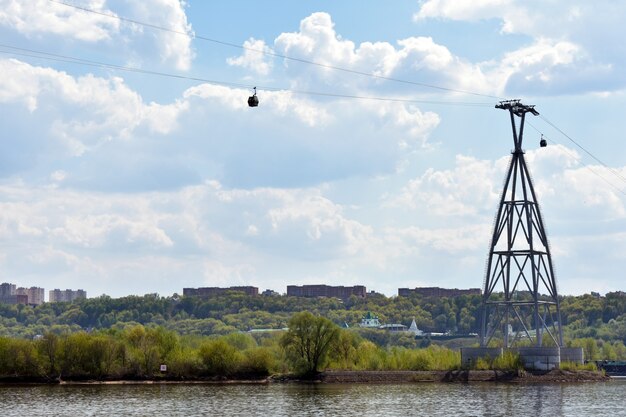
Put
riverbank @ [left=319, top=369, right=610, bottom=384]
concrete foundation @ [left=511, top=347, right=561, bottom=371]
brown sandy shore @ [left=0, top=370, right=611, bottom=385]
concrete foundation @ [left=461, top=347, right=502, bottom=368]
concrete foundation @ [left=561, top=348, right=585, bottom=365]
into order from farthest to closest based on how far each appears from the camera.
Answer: concrete foundation @ [left=561, top=348, right=585, bottom=365], concrete foundation @ [left=461, top=347, right=502, bottom=368], concrete foundation @ [left=511, top=347, right=561, bottom=371], riverbank @ [left=319, top=369, right=610, bottom=384], brown sandy shore @ [left=0, top=370, right=611, bottom=385]

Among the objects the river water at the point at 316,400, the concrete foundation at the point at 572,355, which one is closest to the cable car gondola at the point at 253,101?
the river water at the point at 316,400

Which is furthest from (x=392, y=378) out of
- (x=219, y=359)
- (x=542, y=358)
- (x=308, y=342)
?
(x=219, y=359)

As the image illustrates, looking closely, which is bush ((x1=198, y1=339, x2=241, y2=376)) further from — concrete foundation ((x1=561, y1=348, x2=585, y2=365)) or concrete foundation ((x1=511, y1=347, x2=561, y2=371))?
concrete foundation ((x1=561, y1=348, x2=585, y2=365))

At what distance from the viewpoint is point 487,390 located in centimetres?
11244

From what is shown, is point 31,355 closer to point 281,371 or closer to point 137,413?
point 281,371

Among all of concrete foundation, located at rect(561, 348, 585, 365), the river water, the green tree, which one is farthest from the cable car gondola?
concrete foundation, located at rect(561, 348, 585, 365)

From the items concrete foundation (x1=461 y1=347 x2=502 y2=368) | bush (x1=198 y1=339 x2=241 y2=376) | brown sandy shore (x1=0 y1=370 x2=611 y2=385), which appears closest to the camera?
brown sandy shore (x1=0 y1=370 x2=611 y2=385)

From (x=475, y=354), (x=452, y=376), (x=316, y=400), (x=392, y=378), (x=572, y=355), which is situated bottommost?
(x=316, y=400)

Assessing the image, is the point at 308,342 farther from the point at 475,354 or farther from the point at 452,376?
the point at 475,354

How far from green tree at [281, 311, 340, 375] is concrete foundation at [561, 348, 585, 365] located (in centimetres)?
2898

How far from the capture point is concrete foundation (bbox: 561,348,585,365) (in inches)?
5327

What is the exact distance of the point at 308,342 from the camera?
134 m

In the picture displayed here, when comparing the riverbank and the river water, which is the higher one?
the riverbank

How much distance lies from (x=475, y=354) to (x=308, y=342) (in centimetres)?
2111
